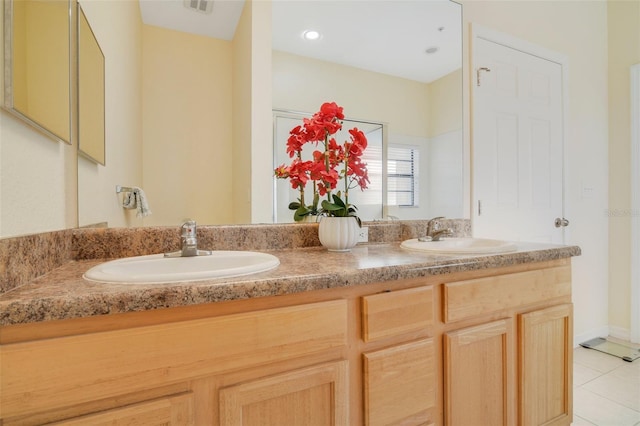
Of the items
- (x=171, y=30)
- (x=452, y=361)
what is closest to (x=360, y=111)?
(x=171, y=30)

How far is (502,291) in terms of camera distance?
3.61 ft

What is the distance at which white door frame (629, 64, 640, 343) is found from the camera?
7.97ft

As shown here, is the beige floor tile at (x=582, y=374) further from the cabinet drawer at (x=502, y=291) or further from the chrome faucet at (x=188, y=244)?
the chrome faucet at (x=188, y=244)

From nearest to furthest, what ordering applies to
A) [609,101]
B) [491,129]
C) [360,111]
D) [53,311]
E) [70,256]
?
[53,311], [70,256], [360,111], [491,129], [609,101]

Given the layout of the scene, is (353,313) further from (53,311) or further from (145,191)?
(145,191)

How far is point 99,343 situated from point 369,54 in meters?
1.57

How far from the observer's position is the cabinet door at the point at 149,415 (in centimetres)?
59

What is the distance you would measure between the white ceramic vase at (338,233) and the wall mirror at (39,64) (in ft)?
2.81

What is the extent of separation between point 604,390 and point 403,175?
1.77 meters

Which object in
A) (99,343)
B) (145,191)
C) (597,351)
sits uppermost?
(145,191)

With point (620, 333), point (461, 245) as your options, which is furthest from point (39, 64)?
point (620, 333)

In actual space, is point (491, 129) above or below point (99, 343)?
above

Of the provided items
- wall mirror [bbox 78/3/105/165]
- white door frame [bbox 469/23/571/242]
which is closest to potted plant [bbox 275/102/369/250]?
wall mirror [bbox 78/3/105/165]

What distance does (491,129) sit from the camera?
199cm
